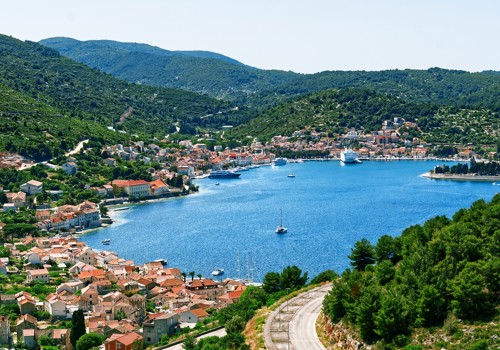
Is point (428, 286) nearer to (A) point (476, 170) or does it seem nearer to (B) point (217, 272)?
(B) point (217, 272)

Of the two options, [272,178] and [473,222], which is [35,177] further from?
[473,222]

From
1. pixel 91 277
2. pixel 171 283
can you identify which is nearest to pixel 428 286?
pixel 171 283

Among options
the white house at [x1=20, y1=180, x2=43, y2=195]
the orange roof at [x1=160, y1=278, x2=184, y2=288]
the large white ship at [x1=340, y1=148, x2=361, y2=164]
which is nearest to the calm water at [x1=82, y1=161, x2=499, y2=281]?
the orange roof at [x1=160, y1=278, x2=184, y2=288]

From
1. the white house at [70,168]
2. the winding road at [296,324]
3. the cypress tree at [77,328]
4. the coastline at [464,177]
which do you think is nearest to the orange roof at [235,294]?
the winding road at [296,324]

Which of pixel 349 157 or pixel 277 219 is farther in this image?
pixel 349 157

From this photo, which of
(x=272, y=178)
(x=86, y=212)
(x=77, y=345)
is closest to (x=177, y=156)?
(x=272, y=178)
